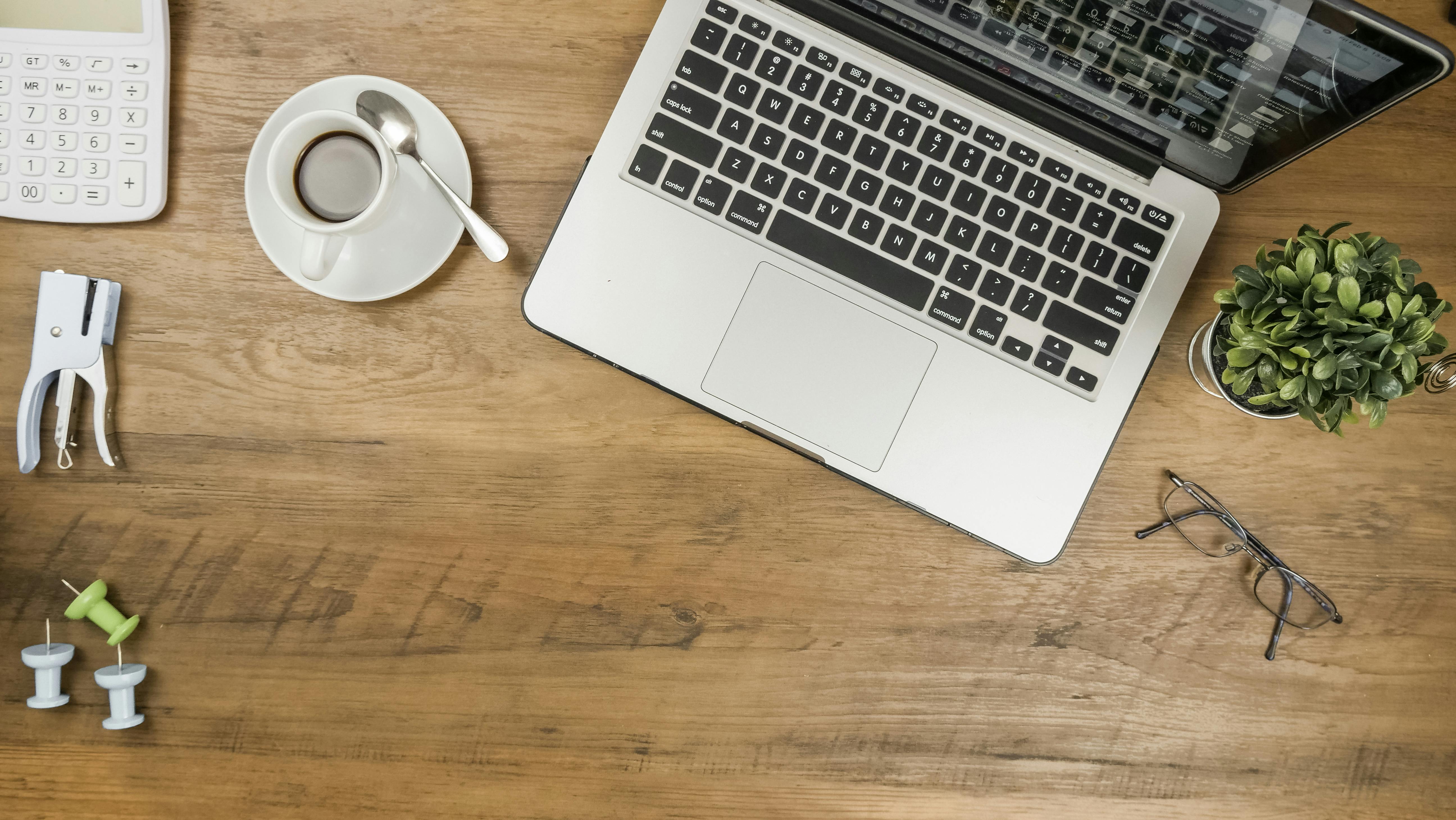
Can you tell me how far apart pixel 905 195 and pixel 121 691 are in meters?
0.86

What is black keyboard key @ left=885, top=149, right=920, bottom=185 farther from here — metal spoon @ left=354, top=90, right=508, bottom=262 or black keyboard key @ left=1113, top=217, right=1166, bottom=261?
metal spoon @ left=354, top=90, right=508, bottom=262

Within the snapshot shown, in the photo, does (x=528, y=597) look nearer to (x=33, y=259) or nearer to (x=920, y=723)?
(x=920, y=723)

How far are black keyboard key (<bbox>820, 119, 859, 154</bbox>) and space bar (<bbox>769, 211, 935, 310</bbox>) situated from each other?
0.07m

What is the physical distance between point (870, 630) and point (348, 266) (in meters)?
0.60

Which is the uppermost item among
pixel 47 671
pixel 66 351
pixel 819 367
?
pixel 819 367

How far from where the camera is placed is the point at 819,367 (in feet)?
2.33

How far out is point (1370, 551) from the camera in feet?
Answer: 2.53

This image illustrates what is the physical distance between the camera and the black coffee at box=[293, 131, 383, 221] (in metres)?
0.70

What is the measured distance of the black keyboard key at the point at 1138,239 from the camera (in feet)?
2.28

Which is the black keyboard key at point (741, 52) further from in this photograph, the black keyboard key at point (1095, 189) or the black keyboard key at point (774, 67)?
the black keyboard key at point (1095, 189)

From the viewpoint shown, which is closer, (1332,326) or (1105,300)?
(1332,326)

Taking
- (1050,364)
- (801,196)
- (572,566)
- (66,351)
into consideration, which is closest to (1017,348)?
(1050,364)

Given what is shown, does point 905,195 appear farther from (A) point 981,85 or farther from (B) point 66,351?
(B) point 66,351

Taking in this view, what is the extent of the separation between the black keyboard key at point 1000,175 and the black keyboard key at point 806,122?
0.15 metres
